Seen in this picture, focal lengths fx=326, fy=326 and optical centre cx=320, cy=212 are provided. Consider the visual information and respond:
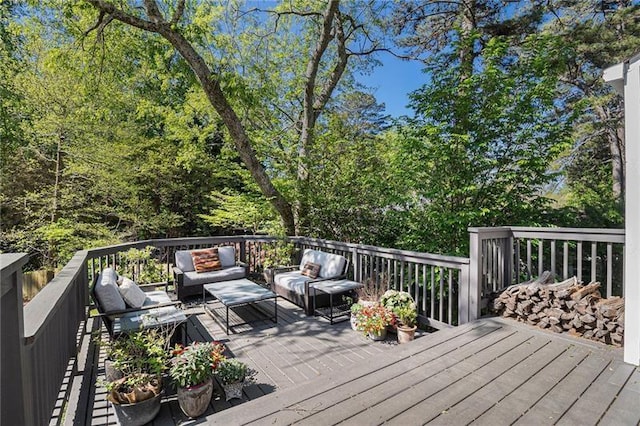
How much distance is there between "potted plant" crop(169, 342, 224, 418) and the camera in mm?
2514

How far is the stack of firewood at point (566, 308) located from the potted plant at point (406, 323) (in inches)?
36.3

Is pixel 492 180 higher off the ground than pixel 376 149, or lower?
lower

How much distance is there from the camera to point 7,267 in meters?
1.33

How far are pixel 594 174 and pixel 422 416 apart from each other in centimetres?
1124

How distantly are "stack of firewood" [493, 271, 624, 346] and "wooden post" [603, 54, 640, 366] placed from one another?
33 centimetres

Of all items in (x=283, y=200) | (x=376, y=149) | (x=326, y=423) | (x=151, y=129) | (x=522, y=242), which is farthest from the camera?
(x=151, y=129)

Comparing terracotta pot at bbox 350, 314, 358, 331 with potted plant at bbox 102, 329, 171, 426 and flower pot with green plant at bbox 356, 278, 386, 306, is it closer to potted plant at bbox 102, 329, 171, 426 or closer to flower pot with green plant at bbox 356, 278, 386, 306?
flower pot with green plant at bbox 356, 278, 386, 306

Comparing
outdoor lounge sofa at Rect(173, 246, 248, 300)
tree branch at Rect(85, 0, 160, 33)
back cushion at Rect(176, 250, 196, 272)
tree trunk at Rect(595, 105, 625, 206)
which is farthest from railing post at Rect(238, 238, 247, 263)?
tree trunk at Rect(595, 105, 625, 206)

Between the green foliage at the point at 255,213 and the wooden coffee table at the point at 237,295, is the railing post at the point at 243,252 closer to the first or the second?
the green foliage at the point at 255,213

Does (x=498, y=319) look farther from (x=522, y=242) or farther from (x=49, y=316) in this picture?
(x=49, y=316)

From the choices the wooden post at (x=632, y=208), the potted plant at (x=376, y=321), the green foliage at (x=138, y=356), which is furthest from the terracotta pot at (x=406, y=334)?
the green foliage at (x=138, y=356)

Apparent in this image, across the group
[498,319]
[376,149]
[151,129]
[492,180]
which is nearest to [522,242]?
[492,180]

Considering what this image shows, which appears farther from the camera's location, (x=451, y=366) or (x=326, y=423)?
(x=451, y=366)

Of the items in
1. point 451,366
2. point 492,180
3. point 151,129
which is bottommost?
point 451,366
